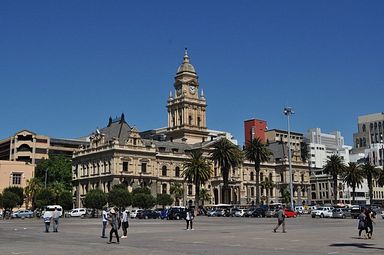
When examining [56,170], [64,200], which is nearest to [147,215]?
[64,200]

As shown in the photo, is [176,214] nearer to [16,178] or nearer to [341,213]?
[341,213]

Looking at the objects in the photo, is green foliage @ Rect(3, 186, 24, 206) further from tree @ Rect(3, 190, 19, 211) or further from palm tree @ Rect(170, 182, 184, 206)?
palm tree @ Rect(170, 182, 184, 206)

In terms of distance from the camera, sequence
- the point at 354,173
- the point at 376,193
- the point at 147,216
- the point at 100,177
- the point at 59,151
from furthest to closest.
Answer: the point at 376,193
the point at 59,151
the point at 354,173
the point at 100,177
the point at 147,216

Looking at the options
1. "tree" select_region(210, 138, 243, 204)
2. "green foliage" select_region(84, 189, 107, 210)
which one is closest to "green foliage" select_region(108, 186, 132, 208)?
"green foliage" select_region(84, 189, 107, 210)

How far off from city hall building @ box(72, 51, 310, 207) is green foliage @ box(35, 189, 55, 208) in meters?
13.9

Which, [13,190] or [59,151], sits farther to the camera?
[59,151]

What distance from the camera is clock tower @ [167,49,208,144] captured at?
141875 mm

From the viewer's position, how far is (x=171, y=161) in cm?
12238

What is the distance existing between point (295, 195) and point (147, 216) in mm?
77323

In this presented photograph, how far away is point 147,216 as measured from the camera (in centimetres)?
7831

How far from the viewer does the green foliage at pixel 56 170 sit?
4774 inches

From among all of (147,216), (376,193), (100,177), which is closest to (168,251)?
(147,216)

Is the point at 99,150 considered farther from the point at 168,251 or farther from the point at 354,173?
the point at 168,251

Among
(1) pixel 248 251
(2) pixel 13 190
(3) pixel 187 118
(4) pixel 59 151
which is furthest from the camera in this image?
(4) pixel 59 151
